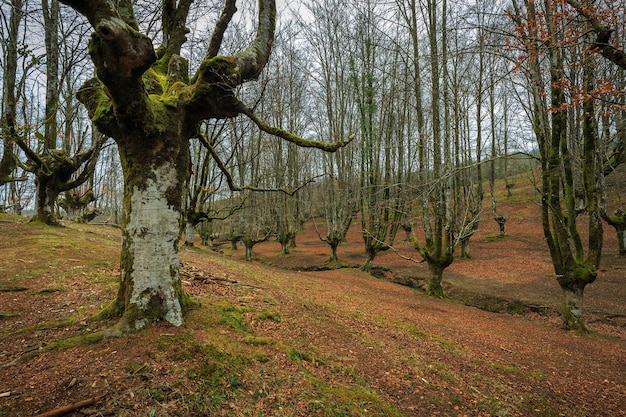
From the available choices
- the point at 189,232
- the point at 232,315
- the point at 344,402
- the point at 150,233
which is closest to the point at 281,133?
the point at 150,233

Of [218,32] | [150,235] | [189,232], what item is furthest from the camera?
[189,232]

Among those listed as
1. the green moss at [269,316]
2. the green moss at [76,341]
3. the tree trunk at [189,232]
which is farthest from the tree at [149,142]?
the tree trunk at [189,232]

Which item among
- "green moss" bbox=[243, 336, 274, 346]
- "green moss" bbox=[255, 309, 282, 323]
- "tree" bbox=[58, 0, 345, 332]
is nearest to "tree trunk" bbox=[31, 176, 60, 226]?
"tree" bbox=[58, 0, 345, 332]

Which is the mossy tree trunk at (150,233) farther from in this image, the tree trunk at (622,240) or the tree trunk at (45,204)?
Answer: the tree trunk at (622,240)

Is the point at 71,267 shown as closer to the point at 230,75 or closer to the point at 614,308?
the point at 230,75

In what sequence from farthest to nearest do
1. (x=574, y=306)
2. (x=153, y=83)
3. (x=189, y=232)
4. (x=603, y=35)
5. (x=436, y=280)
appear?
(x=189, y=232), (x=436, y=280), (x=574, y=306), (x=153, y=83), (x=603, y=35)

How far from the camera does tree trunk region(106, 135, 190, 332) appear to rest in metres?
3.23

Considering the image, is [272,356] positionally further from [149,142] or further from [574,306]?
[574,306]

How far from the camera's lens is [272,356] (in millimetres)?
3455

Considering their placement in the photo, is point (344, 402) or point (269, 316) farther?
point (269, 316)

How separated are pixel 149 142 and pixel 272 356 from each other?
2.72 m

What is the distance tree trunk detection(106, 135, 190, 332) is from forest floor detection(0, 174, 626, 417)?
0.24 m

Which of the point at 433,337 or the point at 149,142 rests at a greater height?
the point at 149,142

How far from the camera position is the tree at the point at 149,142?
9.09 ft
